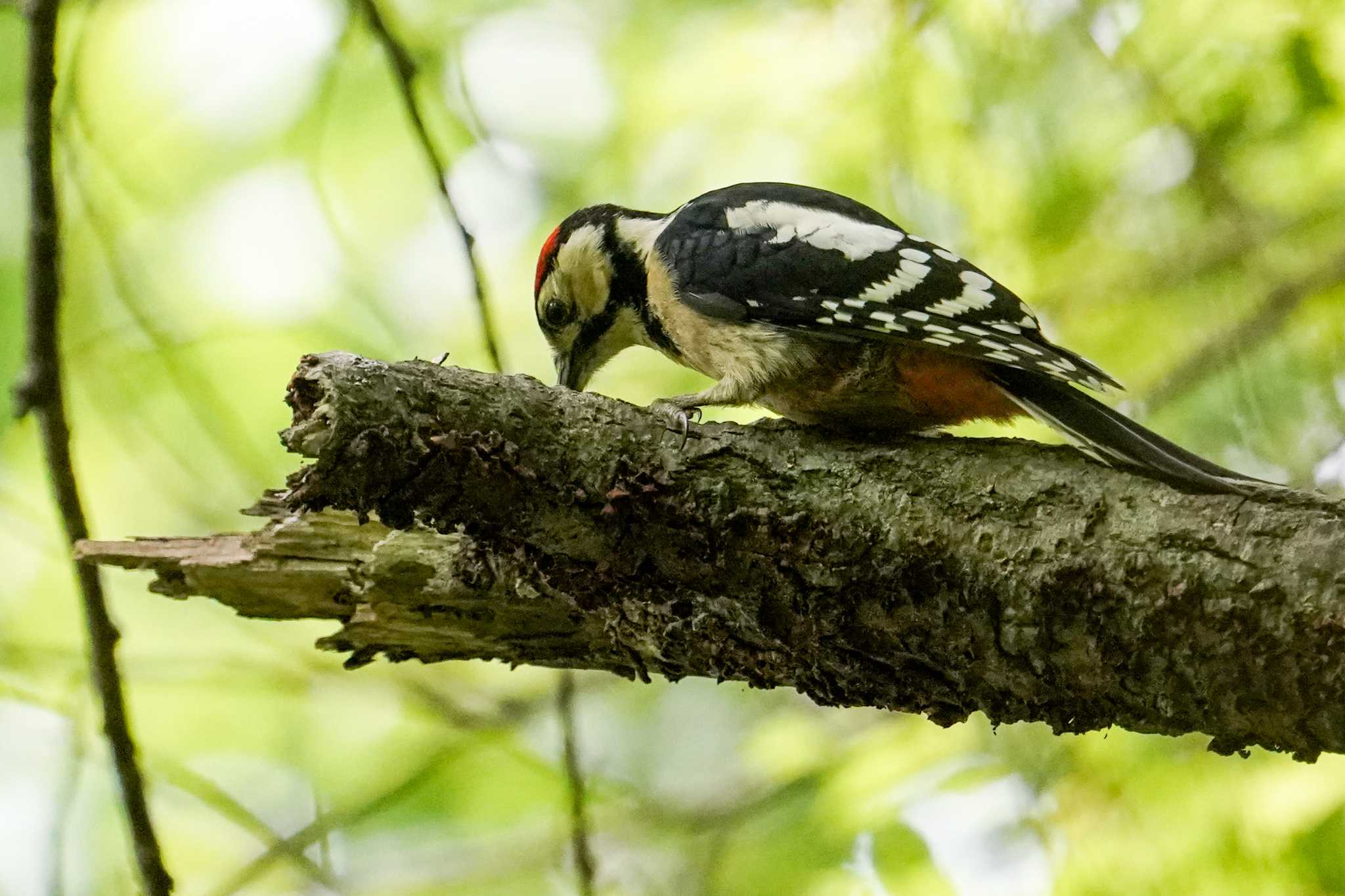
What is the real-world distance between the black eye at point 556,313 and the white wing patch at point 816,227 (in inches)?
22.6

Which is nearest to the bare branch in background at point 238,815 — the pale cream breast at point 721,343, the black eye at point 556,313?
the black eye at point 556,313

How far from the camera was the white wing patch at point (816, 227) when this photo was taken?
8.05 feet

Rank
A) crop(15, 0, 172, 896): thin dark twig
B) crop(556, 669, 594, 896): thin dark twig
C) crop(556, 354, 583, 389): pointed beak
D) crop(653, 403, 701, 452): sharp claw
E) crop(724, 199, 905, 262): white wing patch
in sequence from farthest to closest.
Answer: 1. crop(556, 354, 583, 389): pointed beak
2. crop(556, 669, 594, 896): thin dark twig
3. crop(724, 199, 905, 262): white wing patch
4. crop(15, 0, 172, 896): thin dark twig
5. crop(653, 403, 701, 452): sharp claw

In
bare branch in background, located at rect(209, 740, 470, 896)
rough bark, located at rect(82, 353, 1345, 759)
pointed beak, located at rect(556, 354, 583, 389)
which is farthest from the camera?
pointed beak, located at rect(556, 354, 583, 389)

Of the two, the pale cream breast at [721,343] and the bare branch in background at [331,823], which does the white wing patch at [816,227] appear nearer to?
the pale cream breast at [721,343]

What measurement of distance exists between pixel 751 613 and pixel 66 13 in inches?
131

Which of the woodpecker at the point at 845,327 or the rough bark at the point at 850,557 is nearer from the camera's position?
the rough bark at the point at 850,557

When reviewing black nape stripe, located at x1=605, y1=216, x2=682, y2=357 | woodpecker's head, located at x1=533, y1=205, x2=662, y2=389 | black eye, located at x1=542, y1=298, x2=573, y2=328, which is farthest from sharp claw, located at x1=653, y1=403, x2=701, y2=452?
black eye, located at x1=542, y1=298, x2=573, y2=328

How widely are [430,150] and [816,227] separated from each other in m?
0.88

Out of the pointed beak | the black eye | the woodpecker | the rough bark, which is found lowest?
the rough bark

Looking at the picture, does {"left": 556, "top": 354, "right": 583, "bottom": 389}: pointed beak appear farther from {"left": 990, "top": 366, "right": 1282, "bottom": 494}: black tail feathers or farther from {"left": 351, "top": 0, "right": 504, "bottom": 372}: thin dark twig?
{"left": 990, "top": 366, "right": 1282, "bottom": 494}: black tail feathers

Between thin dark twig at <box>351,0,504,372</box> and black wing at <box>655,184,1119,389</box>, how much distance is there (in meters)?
0.43

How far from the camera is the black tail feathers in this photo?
5.77 feet

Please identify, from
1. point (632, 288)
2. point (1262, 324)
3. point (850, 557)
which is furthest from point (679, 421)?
point (1262, 324)
